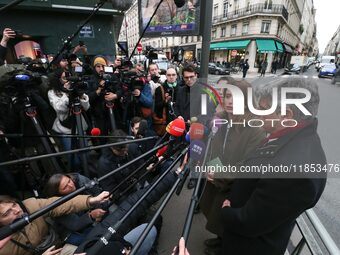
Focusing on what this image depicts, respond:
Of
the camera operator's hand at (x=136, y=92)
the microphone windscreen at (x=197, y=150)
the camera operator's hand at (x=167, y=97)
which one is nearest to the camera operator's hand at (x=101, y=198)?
the microphone windscreen at (x=197, y=150)

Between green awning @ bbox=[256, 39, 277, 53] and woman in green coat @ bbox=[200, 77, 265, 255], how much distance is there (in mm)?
26788

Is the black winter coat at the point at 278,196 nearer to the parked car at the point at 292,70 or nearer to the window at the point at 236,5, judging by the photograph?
the parked car at the point at 292,70

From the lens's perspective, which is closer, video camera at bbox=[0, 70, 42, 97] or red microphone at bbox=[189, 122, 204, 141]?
red microphone at bbox=[189, 122, 204, 141]

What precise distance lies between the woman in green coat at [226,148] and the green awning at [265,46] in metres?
26.8

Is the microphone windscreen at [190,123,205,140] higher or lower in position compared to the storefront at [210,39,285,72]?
lower

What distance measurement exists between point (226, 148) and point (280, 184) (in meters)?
0.87

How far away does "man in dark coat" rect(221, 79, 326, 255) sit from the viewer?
3.59 feet

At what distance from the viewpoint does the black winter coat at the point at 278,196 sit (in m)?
1.09

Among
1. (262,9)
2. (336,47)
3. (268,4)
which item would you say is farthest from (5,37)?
(336,47)

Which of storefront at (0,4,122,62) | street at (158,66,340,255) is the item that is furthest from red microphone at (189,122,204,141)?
storefront at (0,4,122,62)

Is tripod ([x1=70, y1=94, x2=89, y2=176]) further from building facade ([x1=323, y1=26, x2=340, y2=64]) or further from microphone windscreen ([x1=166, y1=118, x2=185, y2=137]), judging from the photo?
building facade ([x1=323, y1=26, x2=340, y2=64])

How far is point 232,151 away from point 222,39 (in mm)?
32878

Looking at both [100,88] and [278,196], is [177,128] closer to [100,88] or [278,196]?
[278,196]

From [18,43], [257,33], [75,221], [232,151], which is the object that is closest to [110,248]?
[75,221]
